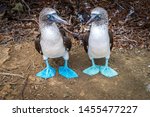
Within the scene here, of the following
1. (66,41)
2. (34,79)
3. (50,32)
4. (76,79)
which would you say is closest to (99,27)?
(66,41)

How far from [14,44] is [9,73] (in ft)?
2.55

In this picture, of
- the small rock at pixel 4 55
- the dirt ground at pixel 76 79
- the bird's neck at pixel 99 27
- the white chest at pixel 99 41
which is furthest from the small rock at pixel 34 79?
the bird's neck at pixel 99 27

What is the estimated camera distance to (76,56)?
500 cm

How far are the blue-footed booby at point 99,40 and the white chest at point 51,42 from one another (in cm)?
34

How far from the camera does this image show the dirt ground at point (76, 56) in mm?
4305

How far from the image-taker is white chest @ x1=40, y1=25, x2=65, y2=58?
4270 millimetres

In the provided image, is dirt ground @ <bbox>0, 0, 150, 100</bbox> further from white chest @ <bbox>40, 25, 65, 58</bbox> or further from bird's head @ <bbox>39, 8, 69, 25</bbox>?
bird's head @ <bbox>39, 8, 69, 25</bbox>

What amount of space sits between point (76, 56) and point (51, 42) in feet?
2.53

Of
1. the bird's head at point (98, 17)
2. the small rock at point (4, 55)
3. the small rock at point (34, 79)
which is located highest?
the bird's head at point (98, 17)

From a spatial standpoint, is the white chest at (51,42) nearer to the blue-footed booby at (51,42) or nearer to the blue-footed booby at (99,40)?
the blue-footed booby at (51,42)

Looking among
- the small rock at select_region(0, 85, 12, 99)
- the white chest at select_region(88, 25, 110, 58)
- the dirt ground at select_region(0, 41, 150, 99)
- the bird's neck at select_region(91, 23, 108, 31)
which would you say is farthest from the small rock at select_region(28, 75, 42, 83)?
the bird's neck at select_region(91, 23, 108, 31)

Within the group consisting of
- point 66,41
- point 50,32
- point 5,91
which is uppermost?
point 50,32

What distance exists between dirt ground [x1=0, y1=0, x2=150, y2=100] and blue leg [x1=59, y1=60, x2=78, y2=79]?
60mm

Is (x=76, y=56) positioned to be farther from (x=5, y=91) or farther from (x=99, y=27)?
(x=5, y=91)
